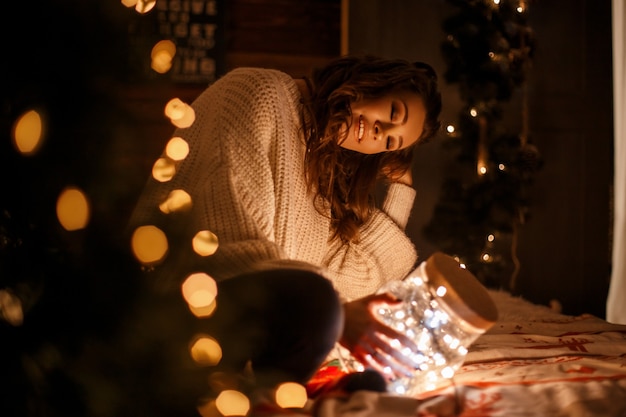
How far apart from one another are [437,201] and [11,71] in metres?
2.08

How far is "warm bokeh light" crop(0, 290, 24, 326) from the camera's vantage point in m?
0.66

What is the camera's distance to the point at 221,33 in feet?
7.88

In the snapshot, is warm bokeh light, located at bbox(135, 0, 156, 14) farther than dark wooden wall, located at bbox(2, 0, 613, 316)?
No

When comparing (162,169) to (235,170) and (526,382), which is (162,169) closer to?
(235,170)

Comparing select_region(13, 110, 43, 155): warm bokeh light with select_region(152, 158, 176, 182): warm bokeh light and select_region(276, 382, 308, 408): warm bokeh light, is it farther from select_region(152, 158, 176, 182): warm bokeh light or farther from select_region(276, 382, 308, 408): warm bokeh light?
Answer: select_region(276, 382, 308, 408): warm bokeh light

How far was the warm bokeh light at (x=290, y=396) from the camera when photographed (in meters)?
0.83

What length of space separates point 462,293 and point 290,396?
0.90 ft

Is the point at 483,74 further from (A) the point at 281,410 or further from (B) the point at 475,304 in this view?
(A) the point at 281,410

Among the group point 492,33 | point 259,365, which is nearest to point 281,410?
point 259,365

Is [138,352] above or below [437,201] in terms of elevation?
below

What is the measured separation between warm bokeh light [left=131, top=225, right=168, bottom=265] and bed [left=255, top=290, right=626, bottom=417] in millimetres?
249

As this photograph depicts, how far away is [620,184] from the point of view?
237 centimetres

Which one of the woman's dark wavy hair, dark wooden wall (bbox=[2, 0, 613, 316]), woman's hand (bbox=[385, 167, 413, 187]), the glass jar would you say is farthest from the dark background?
dark wooden wall (bbox=[2, 0, 613, 316])

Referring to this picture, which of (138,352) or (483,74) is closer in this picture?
(138,352)
